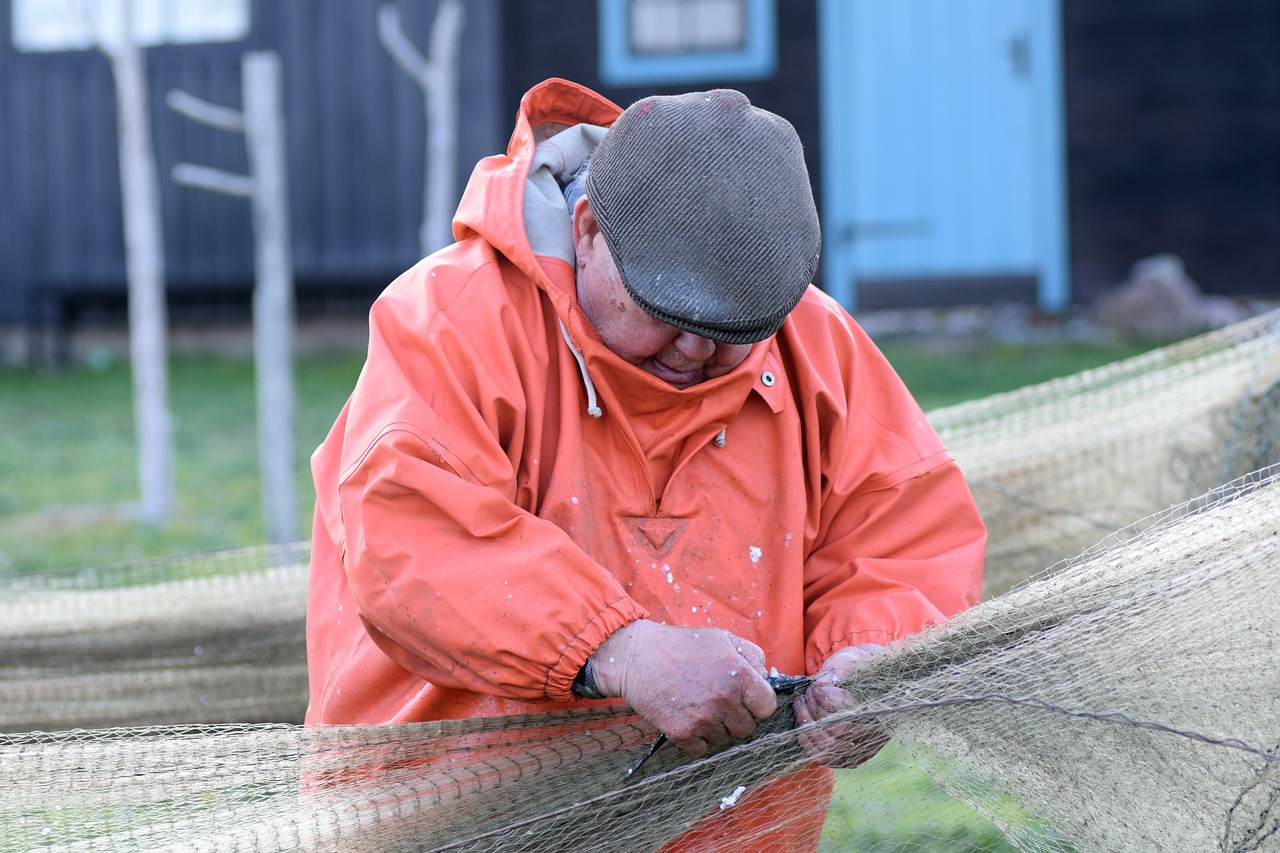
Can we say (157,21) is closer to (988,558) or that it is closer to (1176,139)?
(1176,139)

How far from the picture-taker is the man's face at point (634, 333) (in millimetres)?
1885

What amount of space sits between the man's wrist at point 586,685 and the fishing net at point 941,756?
58 mm

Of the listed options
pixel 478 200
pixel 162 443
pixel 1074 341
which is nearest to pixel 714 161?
pixel 478 200

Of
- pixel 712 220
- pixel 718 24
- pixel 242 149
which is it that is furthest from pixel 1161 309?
pixel 712 220

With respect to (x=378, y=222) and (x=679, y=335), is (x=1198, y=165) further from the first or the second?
(x=679, y=335)

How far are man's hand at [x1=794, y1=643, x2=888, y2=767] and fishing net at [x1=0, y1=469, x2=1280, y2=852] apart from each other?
0.02 meters

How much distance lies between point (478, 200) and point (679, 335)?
40 cm

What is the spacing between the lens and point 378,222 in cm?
1036

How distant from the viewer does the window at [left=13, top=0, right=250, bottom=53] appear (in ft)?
34.4

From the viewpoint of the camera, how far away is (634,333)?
1.90 meters

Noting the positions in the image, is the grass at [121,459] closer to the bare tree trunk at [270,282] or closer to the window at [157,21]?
the bare tree trunk at [270,282]

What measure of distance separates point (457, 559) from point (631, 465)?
14.0 inches

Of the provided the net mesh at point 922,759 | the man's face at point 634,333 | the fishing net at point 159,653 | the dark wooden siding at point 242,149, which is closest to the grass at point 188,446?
the net mesh at point 922,759

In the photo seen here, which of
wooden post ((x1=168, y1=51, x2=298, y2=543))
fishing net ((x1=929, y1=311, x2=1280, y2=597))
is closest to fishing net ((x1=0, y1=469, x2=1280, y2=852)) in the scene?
fishing net ((x1=929, y1=311, x2=1280, y2=597))
